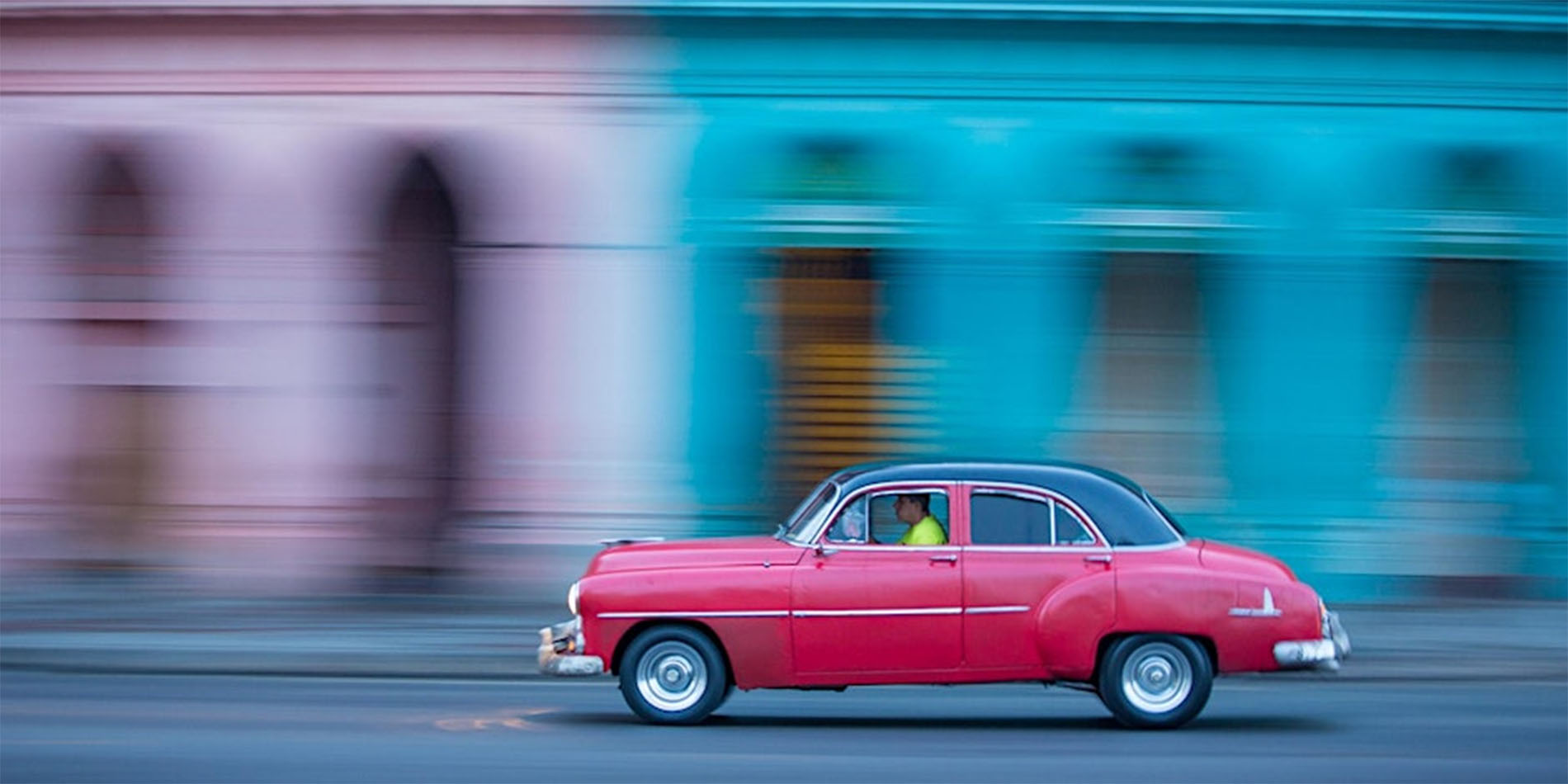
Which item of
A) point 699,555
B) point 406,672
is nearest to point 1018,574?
point 699,555

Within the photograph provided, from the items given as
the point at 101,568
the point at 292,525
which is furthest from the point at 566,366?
the point at 101,568

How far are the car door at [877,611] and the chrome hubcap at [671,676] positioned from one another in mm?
541

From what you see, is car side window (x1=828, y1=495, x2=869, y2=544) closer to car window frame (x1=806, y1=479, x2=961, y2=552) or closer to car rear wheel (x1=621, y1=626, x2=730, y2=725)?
car window frame (x1=806, y1=479, x2=961, y2=552)

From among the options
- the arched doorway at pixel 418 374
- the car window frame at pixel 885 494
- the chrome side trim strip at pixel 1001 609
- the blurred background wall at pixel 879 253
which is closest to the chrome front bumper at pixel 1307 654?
the chrome side trim strip at pixel 1001 609

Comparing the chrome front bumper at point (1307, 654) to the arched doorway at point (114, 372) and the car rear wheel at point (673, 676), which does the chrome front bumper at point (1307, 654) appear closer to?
the car rear wheel at point (673, 676)

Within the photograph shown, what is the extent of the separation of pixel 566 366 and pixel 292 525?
2760 millimetres

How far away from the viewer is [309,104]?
1664cm

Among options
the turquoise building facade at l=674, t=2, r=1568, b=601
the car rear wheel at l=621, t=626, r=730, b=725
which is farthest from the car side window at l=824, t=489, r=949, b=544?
the turquoise building facade at l=674, t=2, r=1568, b=601

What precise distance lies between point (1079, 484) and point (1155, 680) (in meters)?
1.05

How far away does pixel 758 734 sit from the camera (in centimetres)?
979

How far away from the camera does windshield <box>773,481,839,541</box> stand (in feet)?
32.8

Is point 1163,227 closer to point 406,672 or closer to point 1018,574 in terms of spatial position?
point 1018,574

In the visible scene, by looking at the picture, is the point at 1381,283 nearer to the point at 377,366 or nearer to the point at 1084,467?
the point at 1084,467

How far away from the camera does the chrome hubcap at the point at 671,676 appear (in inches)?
390
